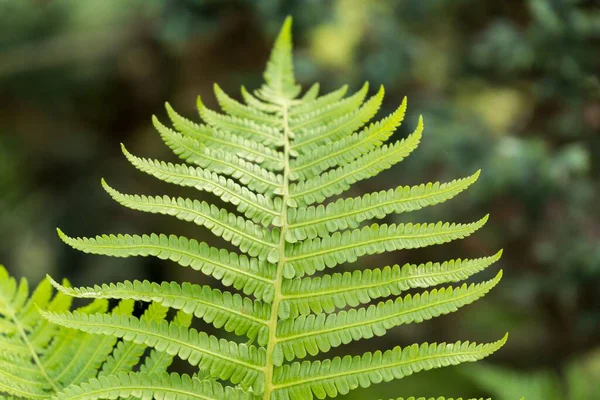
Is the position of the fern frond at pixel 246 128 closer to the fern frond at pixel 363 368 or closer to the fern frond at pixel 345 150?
the fern frond at pixel 345 150

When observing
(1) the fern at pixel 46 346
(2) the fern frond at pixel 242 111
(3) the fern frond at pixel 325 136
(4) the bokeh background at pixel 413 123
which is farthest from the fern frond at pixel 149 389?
(4) the bokeh background at pixel 413 123

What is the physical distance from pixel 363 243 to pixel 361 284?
0.19 ft

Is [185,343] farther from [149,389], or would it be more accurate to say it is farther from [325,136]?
[325,136]

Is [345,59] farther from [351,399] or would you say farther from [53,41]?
[53,41]

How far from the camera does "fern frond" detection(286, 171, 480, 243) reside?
2.76 feet

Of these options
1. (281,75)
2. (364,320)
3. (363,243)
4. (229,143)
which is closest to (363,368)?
(364,320)

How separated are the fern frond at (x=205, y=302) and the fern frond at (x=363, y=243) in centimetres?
7

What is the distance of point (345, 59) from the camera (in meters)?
2.41

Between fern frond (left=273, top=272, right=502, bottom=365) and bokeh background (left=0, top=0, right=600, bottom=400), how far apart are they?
127cm

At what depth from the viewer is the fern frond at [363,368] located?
0.79 m

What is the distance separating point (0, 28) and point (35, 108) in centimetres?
48

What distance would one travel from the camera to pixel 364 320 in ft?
2.71

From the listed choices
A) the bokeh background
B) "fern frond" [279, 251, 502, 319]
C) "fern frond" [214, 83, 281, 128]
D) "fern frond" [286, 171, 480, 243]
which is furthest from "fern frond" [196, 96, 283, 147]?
the bokeh background

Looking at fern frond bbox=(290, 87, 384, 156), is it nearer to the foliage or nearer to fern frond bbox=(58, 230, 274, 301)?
A: fern frond bbox=(58, 230, 274, 301)
